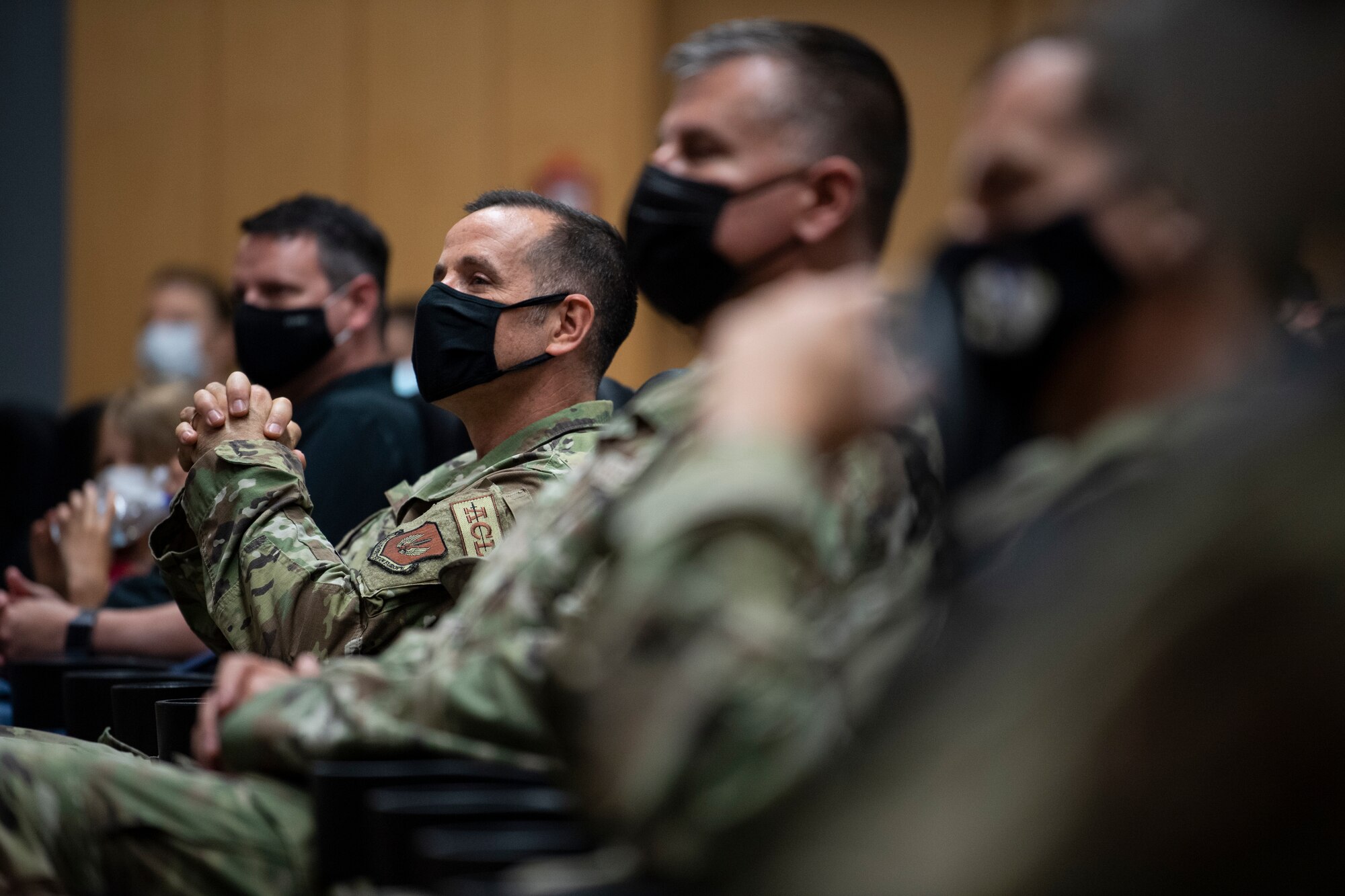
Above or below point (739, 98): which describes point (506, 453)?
below

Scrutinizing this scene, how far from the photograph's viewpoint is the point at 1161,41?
0.94 metres

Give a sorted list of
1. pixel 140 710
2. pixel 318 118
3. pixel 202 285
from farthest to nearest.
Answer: pixel 318 118 < pixel 202 285 < pixel 140 710

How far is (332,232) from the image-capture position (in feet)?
10.2

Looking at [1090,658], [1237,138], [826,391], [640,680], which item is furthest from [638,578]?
[1237,138]

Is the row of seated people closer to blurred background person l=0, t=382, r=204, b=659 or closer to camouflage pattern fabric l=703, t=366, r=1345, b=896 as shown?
camouflage pattern fabric l=703, t=366, r=1345, b=896

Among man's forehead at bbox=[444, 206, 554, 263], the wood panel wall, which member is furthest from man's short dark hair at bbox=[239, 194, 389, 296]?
the wood panel wall

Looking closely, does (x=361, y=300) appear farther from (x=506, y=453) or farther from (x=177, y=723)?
(x=177, y=723)

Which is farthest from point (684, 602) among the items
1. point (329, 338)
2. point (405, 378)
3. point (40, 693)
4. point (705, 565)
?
point (405, 378)

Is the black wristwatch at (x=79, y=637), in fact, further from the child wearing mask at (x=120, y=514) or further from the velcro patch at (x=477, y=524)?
the velcro patch at (x=477, y=524)

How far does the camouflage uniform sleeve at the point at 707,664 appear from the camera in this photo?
3.00ft

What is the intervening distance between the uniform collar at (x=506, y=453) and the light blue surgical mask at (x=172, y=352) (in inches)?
98.6

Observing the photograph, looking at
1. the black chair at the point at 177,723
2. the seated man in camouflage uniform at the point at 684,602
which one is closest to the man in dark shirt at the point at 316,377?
the black chair at the point at 177,723

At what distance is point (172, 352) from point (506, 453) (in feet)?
8.93

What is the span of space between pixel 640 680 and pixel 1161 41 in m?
0.56
